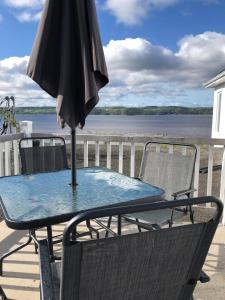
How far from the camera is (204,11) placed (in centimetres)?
1335

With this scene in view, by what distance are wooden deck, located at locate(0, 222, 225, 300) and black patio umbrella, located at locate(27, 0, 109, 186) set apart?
1.44 m

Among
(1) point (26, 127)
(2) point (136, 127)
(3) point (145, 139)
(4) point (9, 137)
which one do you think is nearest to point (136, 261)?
(3) point (145, 139)

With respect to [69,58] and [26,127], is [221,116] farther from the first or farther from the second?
[69,58]

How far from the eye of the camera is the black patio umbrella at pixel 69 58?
2.18 meters

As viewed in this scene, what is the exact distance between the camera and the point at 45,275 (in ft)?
4.77

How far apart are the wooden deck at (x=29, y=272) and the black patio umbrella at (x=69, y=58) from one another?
56.9 inches

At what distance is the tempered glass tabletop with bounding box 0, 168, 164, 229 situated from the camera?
180cm

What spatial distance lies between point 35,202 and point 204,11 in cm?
1365

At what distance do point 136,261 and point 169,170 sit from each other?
7.50 ft

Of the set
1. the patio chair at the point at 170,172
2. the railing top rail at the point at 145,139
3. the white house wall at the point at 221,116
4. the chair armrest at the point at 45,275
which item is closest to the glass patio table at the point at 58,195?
the chair armrest at the point at 45,275

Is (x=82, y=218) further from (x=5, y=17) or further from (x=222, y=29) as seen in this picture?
(x=222, y=29)

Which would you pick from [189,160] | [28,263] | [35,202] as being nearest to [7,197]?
[35,202]

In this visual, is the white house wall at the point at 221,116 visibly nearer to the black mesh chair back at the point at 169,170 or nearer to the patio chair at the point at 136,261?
the black mesh chair back at the point at 169,170

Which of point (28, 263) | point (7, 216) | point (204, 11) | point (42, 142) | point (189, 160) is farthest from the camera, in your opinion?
point (204, 11)
